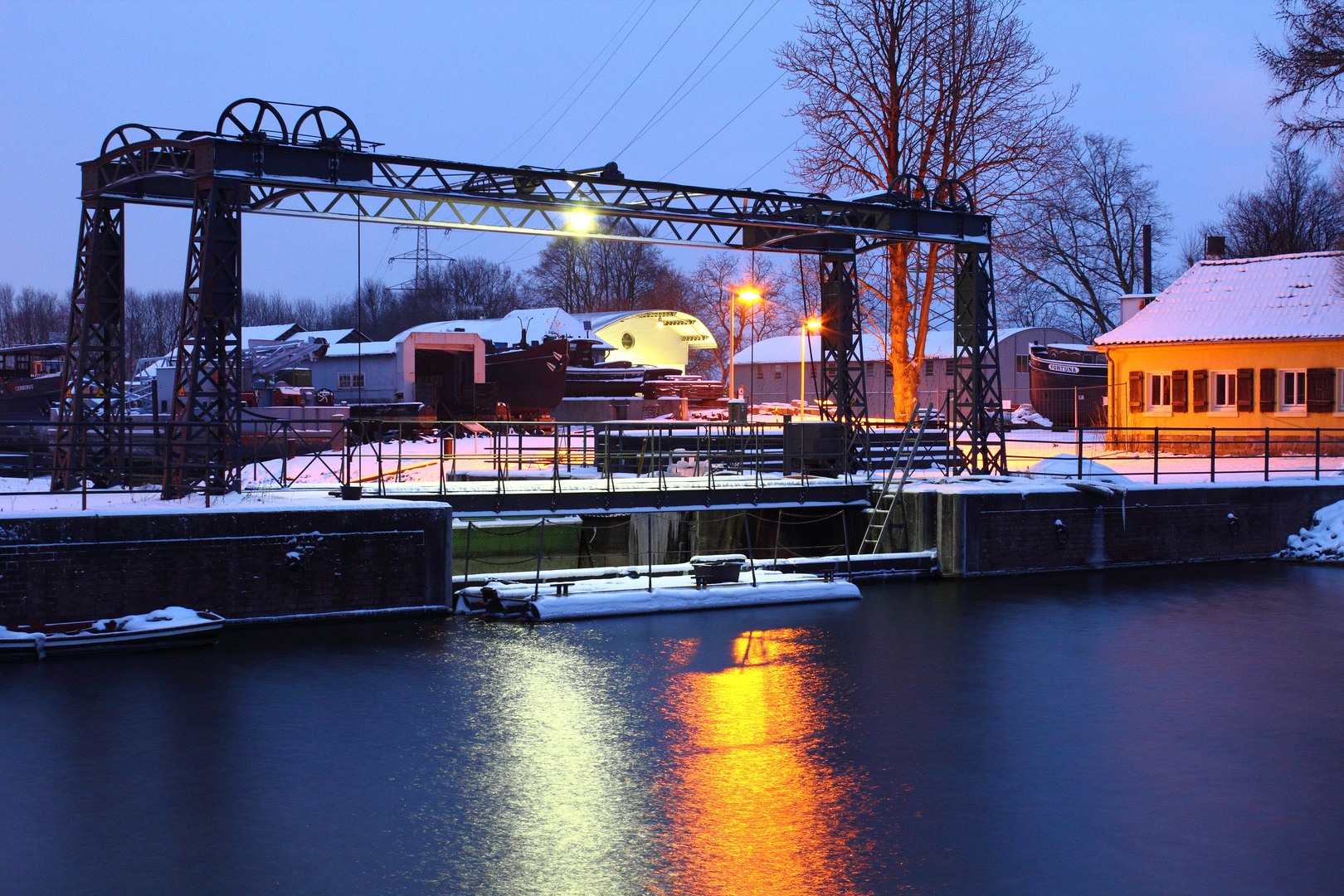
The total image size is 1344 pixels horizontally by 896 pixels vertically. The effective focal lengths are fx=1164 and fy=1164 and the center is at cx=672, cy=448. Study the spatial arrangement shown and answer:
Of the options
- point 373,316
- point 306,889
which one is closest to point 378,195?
point 306,889

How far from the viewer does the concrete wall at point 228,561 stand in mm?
14789

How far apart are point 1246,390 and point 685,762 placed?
30.3 m

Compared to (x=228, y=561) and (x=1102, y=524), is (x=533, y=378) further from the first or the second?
(x=228, y=561)

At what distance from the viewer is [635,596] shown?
18.2 metres

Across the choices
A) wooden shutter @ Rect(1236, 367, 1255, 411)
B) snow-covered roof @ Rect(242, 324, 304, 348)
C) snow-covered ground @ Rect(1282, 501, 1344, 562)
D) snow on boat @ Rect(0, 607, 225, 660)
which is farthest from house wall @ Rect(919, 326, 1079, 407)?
snow on boat @ Rect(0, 607, 225, 660)

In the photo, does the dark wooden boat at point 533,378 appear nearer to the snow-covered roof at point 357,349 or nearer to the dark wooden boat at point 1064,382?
the snow-covered roof at point 357,349

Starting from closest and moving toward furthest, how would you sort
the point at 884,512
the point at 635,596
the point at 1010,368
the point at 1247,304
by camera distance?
the point at 635,596
the point at 884,512
the point at 1247,304
the point at 1010,368

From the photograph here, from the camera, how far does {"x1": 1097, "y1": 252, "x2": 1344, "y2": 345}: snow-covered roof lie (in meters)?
34.5

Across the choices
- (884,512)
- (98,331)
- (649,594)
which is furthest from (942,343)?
(98,331)

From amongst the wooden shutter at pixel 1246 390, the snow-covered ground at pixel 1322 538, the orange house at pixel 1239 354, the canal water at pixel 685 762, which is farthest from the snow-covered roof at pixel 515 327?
the canal water at pixel 685 762

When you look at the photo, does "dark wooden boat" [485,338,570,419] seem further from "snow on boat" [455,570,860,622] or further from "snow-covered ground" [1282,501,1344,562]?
"snow-covered ground" [1282,501,1344,562]

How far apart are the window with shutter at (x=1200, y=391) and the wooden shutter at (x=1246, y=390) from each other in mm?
1103

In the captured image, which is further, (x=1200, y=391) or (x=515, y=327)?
(x=515, y=327)

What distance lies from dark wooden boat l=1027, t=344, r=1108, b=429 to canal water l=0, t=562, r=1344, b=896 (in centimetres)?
3862
